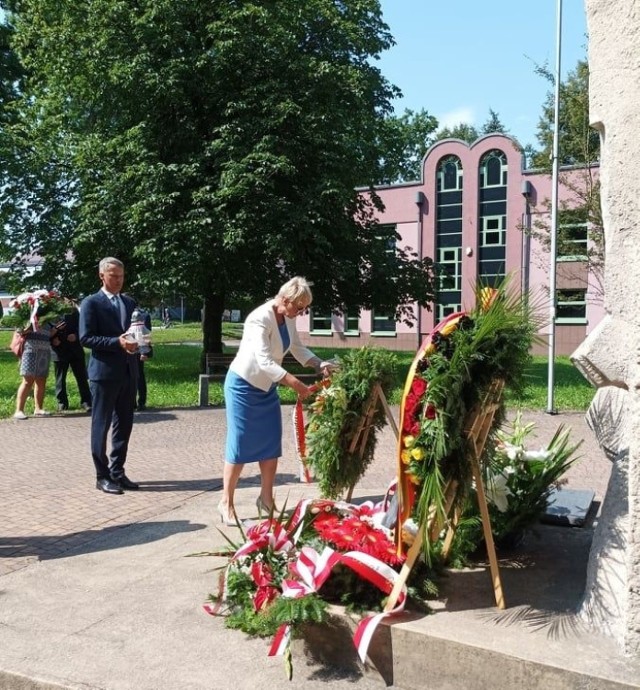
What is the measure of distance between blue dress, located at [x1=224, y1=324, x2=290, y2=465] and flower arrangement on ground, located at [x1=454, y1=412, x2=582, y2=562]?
1712 millimetres

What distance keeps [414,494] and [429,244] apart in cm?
3490

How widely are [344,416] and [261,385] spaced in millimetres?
846

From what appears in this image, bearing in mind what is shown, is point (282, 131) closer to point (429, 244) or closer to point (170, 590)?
point (170, 590)

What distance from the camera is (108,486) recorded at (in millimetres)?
6785

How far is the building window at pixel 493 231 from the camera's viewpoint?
1403 inches

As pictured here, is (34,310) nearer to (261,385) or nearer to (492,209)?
(261,385)

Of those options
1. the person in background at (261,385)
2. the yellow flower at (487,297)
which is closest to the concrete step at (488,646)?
the yellow flower at (487,297)

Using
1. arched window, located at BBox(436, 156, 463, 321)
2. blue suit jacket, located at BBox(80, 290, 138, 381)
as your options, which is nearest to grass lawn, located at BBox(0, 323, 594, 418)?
blue suit jacket, located at BBox(80, 290, 138, 381)

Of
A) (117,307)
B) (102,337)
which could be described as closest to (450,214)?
(117,307)

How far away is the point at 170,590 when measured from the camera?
4176 mm

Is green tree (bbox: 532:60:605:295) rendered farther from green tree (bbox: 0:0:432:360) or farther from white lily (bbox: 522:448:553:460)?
white lily (bbox: 522:448:553:460)

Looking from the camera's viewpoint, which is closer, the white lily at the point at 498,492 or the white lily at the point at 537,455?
the white lily at the point at 498,492

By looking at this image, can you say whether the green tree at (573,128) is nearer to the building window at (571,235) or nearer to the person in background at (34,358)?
Answer: the building window at (571,235)

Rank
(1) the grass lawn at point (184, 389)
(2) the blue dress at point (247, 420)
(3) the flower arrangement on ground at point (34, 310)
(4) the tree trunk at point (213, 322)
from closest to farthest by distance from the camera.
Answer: (2) the blue dress at point (247, 420) < (3) the flower arrangement on ground at point (34, 310) < (1) the grass lawn at point (184, 389) < (4) the tree trunk at point (213, 322)
